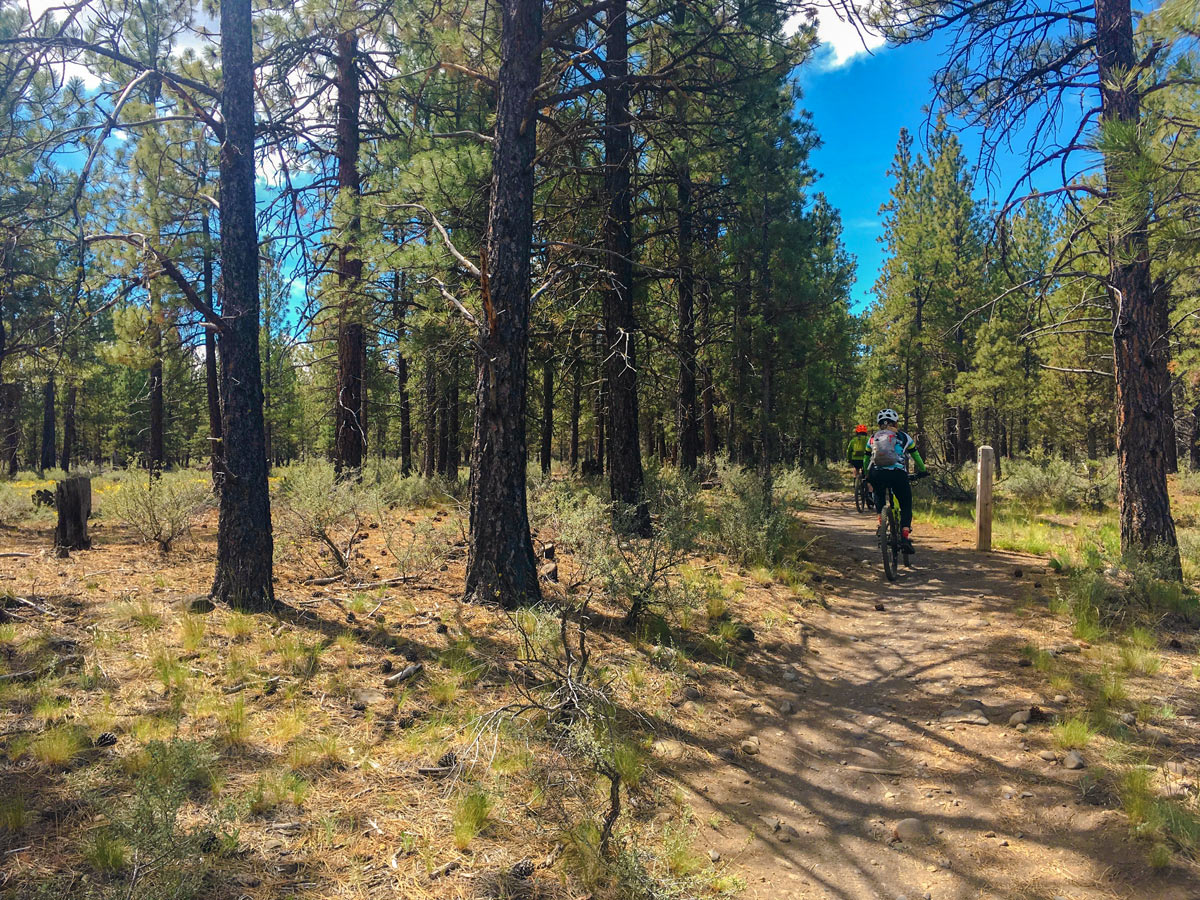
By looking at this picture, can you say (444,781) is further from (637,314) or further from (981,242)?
(981,242)

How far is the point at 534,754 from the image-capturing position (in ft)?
10.8

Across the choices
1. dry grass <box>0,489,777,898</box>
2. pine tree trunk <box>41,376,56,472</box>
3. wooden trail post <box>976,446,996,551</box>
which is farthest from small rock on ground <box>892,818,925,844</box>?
pine tree trunk <box>41,376,56,472</box>

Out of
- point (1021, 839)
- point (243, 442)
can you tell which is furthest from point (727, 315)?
point (1021, 839)

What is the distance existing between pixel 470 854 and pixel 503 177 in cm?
522

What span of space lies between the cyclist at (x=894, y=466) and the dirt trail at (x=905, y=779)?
1.95m

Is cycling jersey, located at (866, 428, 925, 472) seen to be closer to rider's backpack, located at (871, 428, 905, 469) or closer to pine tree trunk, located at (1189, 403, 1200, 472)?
rider's backpack, located at (871, 428, 905, 469)

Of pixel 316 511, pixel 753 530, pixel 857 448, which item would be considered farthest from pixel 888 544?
pixel 316 511

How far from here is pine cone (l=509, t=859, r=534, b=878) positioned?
2.53 meters

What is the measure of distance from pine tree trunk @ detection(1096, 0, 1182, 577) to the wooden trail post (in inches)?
98.8

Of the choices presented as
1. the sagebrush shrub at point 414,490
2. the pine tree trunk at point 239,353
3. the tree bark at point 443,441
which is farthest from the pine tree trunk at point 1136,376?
the tree bark at point 443,441

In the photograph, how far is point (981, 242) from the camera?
2623cm

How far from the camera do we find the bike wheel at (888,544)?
799cm

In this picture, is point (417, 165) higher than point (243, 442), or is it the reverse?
point (417, 165)

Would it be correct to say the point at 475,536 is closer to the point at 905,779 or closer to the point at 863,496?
the point at 905,779
